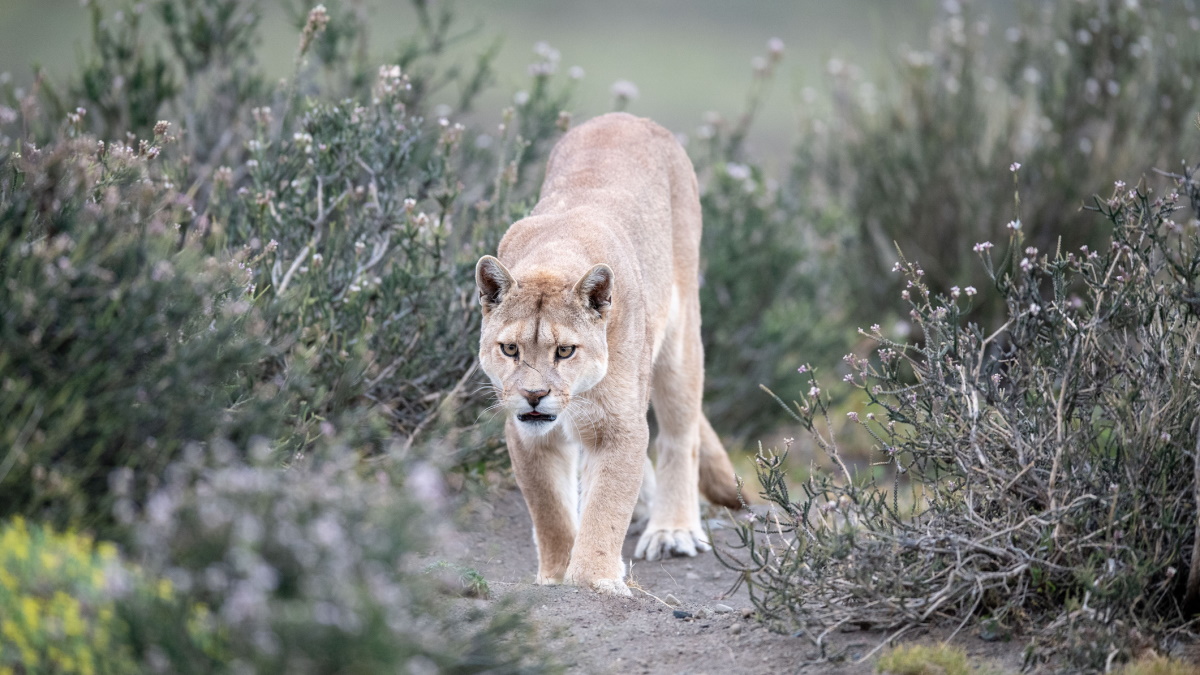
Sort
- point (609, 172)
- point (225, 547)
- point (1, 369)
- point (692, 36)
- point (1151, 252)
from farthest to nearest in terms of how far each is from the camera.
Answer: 1. point (692, 36)
2. point (609, 172)
3. point (1151, 252)
4. point (1, 369)
5. point (225, 547)

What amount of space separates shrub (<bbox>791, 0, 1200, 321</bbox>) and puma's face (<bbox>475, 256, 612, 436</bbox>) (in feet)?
17.0

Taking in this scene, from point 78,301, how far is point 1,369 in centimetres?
28

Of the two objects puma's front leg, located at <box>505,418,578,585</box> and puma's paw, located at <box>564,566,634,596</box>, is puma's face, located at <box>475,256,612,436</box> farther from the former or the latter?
puma's paw, located at <box>564,566,634,596</box>

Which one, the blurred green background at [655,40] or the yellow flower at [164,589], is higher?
the blurred green background at [655,40]

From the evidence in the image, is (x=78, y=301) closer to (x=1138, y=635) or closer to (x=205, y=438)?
(x=205, y=438)

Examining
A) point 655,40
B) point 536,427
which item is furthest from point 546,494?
point 655,40

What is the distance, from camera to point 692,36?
33281mm

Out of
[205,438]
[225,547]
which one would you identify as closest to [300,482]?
[225,547]

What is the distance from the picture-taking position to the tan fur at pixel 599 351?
187 inches

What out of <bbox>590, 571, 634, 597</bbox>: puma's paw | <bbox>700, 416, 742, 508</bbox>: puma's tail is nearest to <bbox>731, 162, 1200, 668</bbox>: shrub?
<bbox>590, 571, 634, 597</bbox>: puma's paw

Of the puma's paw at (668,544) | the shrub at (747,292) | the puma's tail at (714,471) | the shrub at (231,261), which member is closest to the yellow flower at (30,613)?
the shrub at (231,261)

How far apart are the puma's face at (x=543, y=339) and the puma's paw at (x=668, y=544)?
1.37m

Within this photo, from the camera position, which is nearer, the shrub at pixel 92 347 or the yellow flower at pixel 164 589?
the yellow flower at pixel 164 589

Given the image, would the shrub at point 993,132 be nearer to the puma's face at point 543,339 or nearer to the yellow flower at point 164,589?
the puma's face at point 543,339
